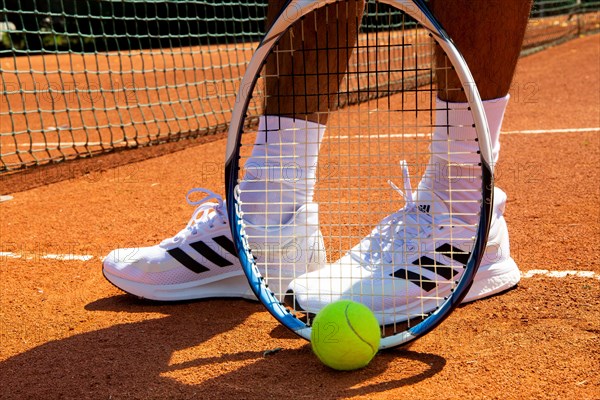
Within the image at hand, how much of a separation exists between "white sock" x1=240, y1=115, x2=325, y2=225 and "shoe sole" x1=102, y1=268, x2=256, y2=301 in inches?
8.2

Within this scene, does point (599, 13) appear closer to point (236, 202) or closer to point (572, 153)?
point (572, 153)

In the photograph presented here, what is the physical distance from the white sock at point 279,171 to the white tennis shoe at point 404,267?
0.19 m

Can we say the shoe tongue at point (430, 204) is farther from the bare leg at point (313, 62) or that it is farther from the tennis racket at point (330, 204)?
the bare leg at point (313, 62)

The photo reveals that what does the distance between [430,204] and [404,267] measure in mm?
158

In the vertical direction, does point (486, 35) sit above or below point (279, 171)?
above

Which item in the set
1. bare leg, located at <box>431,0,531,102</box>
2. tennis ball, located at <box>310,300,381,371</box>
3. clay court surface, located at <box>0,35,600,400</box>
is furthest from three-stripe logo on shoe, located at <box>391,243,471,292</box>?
bare leg, located at <box>431,0,531,102</box>

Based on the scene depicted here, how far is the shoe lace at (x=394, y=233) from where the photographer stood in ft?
6.05

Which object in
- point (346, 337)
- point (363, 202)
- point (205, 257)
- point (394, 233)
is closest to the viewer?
point (346, 337)

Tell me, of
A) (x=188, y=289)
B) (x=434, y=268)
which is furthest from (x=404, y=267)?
(x=188, y=289)

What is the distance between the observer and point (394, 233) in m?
1.87

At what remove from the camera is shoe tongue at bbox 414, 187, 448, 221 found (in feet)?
6.02

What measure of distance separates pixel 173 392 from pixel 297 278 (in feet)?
1.42

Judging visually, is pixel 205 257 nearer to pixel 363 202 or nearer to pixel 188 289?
pixel 188 289

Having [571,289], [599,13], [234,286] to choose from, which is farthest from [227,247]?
[599,13]
